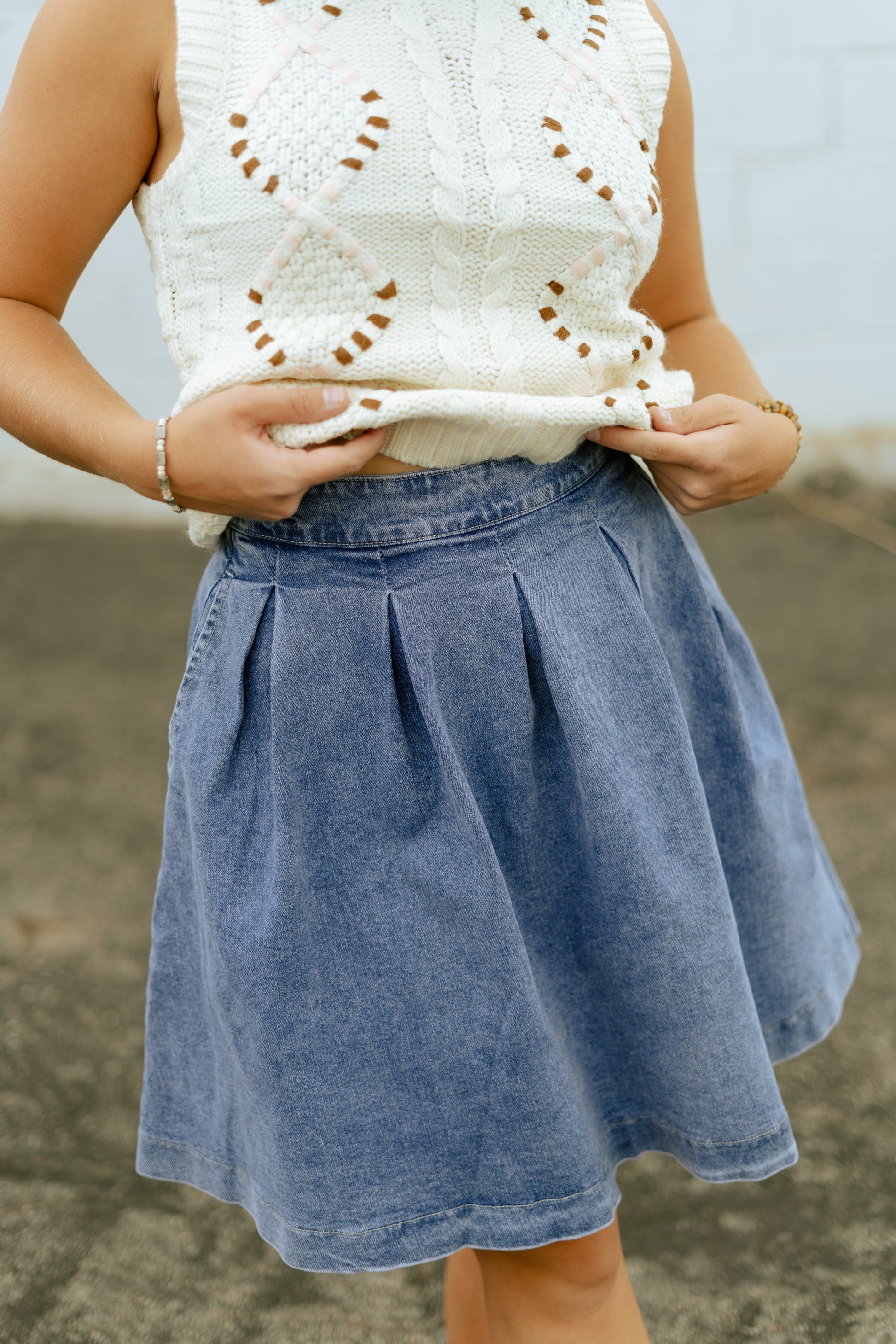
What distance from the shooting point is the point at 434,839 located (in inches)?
32.1

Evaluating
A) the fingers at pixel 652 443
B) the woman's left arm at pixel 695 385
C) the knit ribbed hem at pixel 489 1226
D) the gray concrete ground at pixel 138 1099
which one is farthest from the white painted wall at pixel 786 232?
the knit ribbed hem at pixel 489 1226

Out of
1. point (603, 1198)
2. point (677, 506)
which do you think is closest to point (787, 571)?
point (677, 506)

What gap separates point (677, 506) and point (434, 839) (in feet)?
1.16

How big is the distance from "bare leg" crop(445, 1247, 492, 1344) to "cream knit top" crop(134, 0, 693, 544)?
78 cm

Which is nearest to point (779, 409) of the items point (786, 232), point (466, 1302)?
point (466, 1302)

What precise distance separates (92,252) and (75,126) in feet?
0.30

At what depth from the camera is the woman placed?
0.75 metres

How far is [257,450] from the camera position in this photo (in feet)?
2.46

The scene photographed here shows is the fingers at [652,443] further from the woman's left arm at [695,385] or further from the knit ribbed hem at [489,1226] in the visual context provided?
the knit ribbed hem at [489,1226]

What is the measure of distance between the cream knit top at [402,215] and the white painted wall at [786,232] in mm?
2438

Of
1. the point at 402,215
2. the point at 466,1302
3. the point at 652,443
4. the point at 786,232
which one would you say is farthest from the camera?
the point at 786,232

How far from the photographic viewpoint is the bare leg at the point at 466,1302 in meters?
1.11

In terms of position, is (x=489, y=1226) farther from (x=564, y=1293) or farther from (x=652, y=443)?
(x=652, y=443)

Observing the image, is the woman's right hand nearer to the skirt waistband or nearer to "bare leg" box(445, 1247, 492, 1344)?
the skirt waistband
